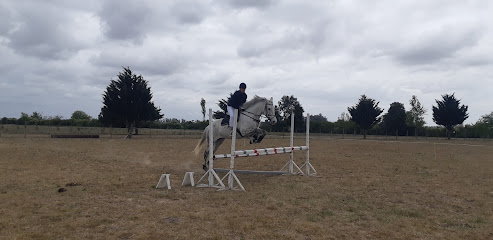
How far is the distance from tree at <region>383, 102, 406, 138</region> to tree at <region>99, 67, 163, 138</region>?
39.2 meters

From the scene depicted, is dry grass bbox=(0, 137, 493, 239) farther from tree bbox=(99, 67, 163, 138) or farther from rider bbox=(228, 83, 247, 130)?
tree bbox=(99, 67, 163, 138)

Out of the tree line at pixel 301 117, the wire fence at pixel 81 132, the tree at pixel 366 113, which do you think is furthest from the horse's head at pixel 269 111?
the tree at pixel 366 113

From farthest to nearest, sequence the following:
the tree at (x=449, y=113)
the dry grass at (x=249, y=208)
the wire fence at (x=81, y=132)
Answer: the tree at (x=449, y=113) < the wire fence at (x=81, y=132) < the dry grass at (x=249, y=208)

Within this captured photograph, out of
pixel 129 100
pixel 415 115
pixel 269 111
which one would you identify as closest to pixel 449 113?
pixel 415 115

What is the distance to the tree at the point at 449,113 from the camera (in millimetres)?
44438

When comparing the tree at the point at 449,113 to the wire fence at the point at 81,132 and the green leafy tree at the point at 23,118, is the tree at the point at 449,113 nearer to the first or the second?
the wire fence at the point at 81,132

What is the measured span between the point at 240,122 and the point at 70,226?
4.98 metres

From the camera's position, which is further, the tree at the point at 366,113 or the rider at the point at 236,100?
the tree at the point at 366,113

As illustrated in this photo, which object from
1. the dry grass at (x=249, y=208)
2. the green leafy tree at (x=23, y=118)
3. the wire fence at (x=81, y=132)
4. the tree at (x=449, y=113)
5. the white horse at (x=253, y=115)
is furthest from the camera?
the green leafy tree at (x=23, y=118)

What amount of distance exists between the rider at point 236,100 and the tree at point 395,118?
50.8 metres

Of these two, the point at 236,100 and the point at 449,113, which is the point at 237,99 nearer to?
the point at 236,100

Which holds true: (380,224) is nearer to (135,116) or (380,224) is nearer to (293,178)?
(293,178)

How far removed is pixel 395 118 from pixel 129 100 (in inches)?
1660

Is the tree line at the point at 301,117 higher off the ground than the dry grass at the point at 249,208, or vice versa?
the tree line at the point at 301,117
